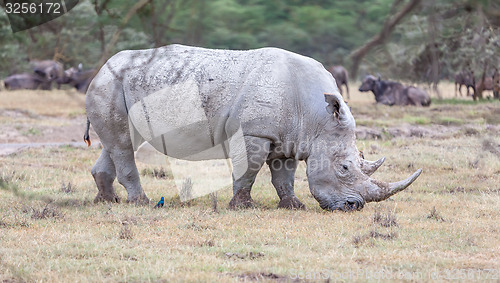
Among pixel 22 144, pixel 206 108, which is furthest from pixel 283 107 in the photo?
pixel 22 144

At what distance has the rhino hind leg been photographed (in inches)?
322

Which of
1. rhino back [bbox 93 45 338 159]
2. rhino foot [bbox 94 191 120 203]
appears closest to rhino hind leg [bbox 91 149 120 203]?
rhino foot [bbox 94 191 120 203]

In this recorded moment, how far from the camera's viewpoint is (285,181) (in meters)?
7.93

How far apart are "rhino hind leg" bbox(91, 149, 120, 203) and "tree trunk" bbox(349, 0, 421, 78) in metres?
7.12

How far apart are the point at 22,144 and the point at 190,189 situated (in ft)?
23.7

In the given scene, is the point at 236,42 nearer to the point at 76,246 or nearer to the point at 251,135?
the point at 76,246

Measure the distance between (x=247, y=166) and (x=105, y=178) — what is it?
6.40 ft

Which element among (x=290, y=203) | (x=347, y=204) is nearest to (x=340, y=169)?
(x=347, y=204)

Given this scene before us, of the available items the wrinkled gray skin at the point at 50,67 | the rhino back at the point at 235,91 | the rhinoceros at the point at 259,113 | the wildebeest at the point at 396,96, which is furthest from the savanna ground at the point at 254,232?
the wildebeest at the point at 396,96

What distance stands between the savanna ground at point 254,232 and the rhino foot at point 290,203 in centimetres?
15

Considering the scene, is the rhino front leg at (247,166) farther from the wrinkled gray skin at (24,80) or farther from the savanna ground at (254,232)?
the wrinkled gray skin at (24,80)

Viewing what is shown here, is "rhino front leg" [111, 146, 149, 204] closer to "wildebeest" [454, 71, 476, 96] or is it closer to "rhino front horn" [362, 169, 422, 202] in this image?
"rhino front horn" [362, 169, 422, 202]

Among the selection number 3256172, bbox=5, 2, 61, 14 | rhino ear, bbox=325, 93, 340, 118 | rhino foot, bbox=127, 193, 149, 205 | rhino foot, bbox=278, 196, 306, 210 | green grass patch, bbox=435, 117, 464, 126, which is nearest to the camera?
number 3256172, bbox=5, 2, 61, 14

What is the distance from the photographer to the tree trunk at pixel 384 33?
1.29 metres
